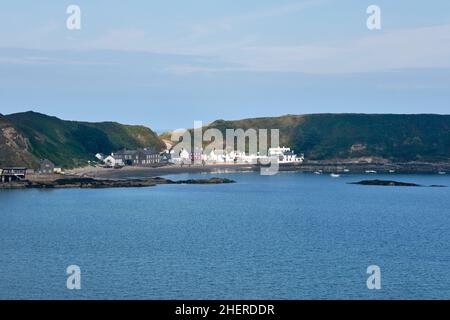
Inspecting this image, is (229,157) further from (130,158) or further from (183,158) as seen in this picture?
(130,158)

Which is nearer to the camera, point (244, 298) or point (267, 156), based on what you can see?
point (244, 298)

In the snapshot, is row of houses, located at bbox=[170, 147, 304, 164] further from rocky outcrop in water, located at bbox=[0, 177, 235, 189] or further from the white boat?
rocky outcrop in water, located at bbox=[0, 177, 235, 189]

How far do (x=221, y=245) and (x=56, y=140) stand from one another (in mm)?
105200

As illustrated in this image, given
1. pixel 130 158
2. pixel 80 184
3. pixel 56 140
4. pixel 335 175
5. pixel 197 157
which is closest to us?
pixel 80 184

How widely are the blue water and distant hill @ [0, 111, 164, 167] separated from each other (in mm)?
27576

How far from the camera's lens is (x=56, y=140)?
157375 millimetres

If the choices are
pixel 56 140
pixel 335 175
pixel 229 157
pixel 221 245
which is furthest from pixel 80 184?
pixel 229 157

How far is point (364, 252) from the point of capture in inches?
2197

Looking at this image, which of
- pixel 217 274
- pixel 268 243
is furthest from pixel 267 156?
pixel 217 274

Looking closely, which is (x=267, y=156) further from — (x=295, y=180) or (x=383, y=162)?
(x=295, y=180)

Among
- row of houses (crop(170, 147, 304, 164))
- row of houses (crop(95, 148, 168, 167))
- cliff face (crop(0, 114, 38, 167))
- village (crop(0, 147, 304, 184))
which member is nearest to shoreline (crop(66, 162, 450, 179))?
row of houses (crop(95, 148, 168, 167))

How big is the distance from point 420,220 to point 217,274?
121ft

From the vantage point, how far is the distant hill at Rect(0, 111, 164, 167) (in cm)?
12888

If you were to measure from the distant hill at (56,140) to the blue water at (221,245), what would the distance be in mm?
27576
